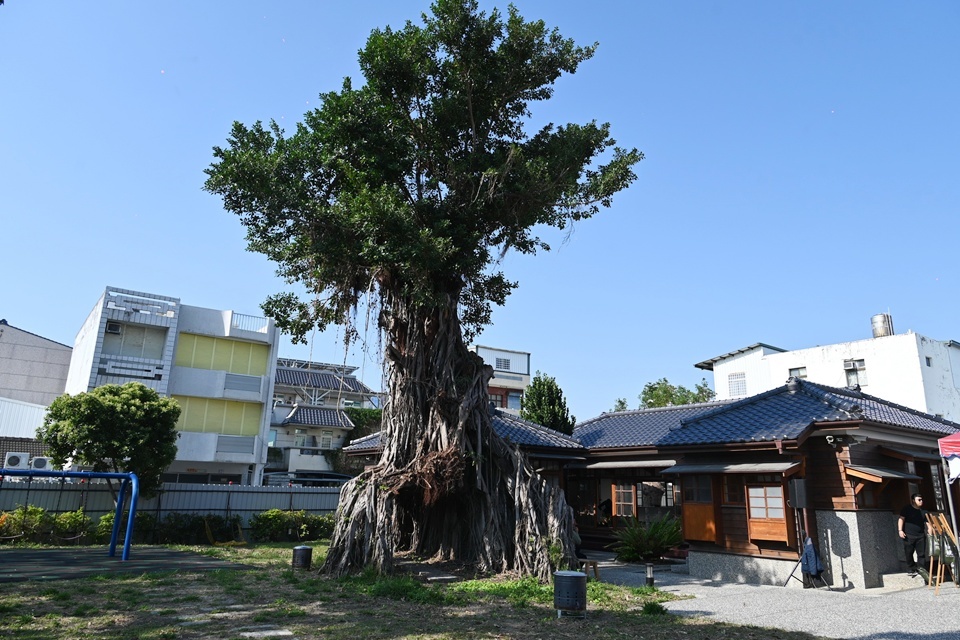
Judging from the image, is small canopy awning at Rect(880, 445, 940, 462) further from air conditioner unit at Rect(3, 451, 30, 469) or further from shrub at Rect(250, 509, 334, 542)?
air conditioner unit at Rect(3, 451, 30, 469)

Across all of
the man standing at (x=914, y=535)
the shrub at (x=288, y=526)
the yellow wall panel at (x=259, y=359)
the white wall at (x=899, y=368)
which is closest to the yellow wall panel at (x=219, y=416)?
the yellow wall panel at (x=259, y=359)

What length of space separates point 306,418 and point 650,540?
3105 centimetres

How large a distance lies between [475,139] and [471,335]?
569cm

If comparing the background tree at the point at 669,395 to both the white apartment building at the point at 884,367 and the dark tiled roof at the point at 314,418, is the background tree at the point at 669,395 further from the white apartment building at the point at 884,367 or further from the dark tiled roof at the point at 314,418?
the dark tiled roof at the point at 314,418

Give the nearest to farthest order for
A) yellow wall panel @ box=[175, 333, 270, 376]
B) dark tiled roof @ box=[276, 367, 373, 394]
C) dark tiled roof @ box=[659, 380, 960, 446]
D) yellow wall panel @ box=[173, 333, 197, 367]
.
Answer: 1. dark tiled roof @ box=[659, 380, 960, 446]
2. yellow wall panel @ box=[173, 333, 197, 367]
3. yellow wall panel @ box=[175, 333, 270, 376]
4. dark tiled roof @ box=[276, 367, 373, 394]

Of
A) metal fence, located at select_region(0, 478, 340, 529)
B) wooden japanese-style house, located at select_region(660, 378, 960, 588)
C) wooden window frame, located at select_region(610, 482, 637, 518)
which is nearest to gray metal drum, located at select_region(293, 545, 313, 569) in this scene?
wooden japanese-style house, located at select_region(660, 378, 960, 588)

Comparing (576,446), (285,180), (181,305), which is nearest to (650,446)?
(576,446)

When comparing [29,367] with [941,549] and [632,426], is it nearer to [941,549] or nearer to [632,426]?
[632,426]

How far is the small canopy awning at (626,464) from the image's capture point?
19.1 meters

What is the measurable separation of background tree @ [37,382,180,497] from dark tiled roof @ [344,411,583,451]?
265 inches

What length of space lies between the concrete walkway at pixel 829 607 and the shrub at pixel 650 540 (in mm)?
2551

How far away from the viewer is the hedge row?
1902cm

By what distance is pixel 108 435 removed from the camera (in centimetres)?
2106

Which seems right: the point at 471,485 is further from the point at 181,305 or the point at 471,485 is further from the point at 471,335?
the point at 181,305
